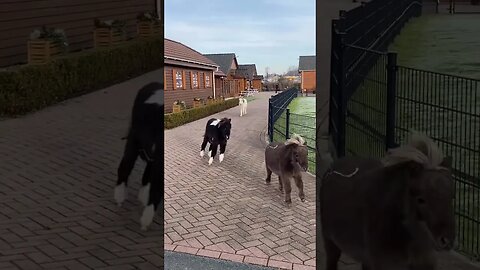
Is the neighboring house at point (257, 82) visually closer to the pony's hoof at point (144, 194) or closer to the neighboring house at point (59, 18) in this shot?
the neighboring house at point (59, 18)

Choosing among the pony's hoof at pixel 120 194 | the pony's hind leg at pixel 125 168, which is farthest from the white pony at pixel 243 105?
the pony's hoof at pixel 120 194

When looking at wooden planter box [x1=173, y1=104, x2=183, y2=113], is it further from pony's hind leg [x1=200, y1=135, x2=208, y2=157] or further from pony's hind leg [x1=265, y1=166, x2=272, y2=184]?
pony's hind leg [x1=265, y1=166, x2=272, y2=184]

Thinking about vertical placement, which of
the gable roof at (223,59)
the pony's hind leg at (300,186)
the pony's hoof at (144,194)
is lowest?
the pony's hoof at (144,194)

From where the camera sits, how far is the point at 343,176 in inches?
60.5

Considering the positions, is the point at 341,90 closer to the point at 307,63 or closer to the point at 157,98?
the point at 307,63

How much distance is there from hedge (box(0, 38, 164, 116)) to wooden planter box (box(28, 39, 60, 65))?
2 centimetres

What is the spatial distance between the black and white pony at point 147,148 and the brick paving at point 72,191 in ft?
0.10

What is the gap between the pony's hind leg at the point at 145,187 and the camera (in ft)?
6.34

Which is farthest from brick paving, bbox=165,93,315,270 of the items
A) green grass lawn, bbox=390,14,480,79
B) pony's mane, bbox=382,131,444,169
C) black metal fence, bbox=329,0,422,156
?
green grass lawn, bbox=390,14,480,79

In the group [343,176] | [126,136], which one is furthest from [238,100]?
[343,176]

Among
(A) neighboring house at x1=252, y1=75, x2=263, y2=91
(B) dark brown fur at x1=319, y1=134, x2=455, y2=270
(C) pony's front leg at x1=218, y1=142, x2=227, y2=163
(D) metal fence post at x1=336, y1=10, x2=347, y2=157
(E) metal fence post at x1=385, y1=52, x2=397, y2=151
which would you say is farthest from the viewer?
(C) pony's front leg at x1=218, y1=142, x2=227, y2=163

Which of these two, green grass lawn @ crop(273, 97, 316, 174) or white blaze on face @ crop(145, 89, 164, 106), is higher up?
white blaze on face @ crop(145, 89, 164, 106)

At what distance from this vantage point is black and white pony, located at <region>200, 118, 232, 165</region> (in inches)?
77.3

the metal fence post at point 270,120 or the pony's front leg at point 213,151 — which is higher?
the metal fence post at point 270,120
